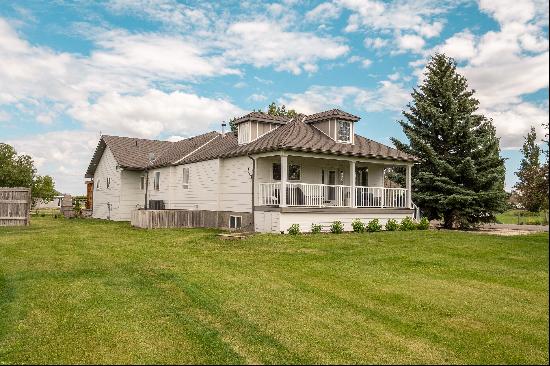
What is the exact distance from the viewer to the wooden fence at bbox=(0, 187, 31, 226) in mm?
23609

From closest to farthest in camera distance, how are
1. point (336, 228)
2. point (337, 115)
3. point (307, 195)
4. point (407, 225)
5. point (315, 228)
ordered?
point (315, 228)
point (336, 228)
point (307, 195)
point (407, 225)
point (337, 115)

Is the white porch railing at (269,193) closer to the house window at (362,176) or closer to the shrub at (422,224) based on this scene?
the house window at (362,176)

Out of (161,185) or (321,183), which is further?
(161,185)

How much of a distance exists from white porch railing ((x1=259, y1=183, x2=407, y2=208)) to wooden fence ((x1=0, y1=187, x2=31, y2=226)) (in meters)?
12.6

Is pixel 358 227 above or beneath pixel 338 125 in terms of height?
beneath

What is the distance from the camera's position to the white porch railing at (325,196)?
69.1 ft

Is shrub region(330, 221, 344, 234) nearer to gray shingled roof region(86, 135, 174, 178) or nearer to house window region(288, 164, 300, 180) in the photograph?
house window region(288, 164, 300, 180)

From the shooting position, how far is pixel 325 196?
22.9 meters

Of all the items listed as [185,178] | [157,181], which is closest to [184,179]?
[185,178]

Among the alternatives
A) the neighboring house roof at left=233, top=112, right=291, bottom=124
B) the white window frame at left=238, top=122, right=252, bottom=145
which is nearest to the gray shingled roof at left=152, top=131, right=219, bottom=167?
the white window frame at left=238, top=122, right=252, bottom=145

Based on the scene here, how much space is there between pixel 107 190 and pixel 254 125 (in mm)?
16200

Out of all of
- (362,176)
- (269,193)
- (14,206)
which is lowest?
(14,206)

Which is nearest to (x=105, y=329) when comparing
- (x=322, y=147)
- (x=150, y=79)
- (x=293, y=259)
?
(x=293, y=259)

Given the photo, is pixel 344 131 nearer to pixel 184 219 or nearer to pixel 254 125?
pixel 254 125
